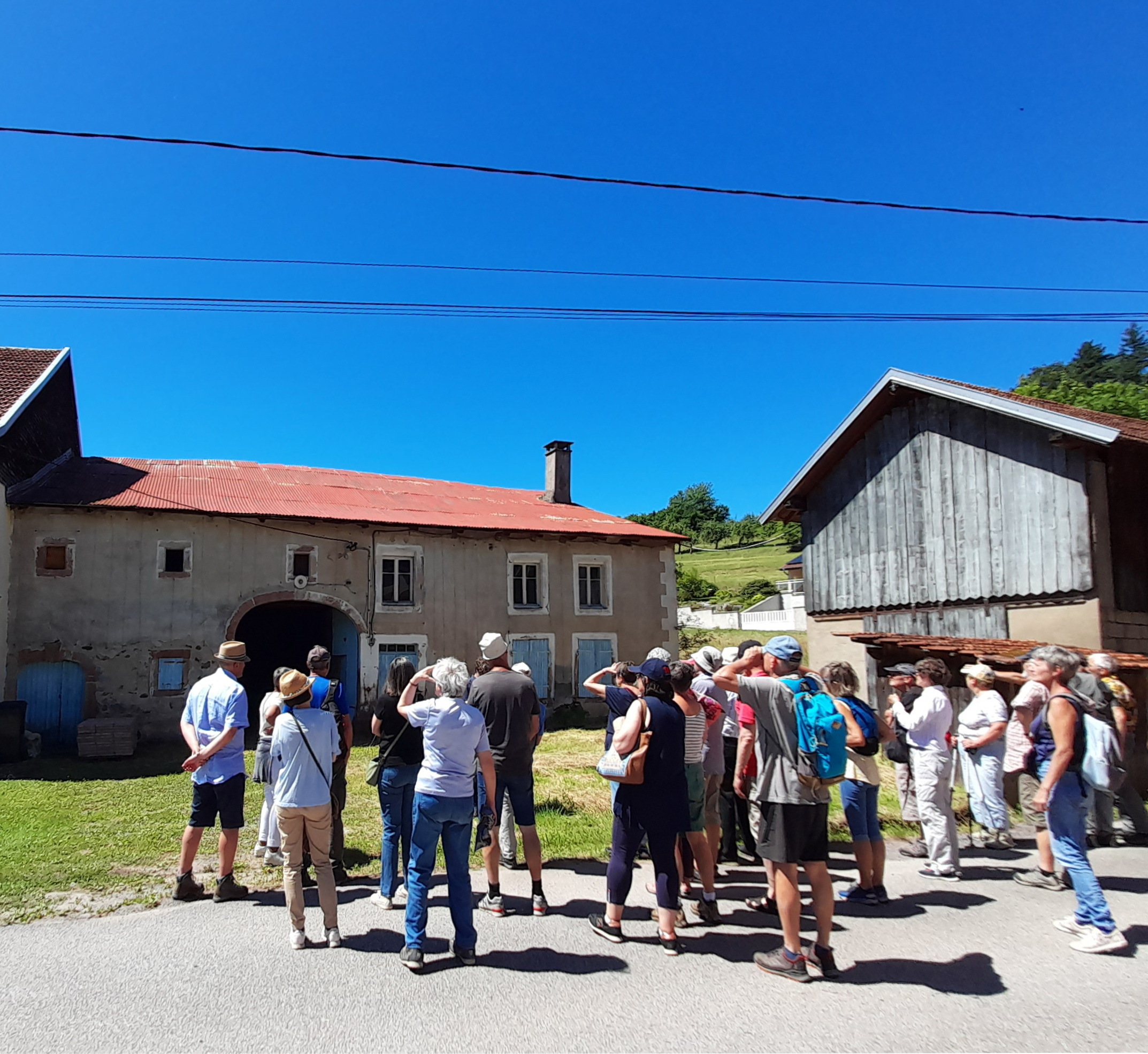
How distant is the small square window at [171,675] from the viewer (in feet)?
53.2

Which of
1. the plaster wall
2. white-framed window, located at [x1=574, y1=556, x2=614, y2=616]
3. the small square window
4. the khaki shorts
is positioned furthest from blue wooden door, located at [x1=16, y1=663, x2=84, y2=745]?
the khaki shorts

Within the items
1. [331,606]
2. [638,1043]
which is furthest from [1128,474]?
[331,606]

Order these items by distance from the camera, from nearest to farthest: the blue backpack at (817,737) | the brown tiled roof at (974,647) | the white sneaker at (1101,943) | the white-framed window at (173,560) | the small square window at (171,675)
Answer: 1. the blue backpack at (817,737)
2. the white sneaker at (1101,943)
3. the brown tiled roof at (974,647)
4. the small square window at (171,675)
5. the white-framed window at (173,560)

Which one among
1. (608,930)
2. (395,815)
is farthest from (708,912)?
(395,815)

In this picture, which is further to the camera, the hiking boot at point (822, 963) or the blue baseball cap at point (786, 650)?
the blue baseball cap at point (786, 650)

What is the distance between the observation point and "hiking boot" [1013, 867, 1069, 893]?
230 inches

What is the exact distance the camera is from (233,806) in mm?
5535

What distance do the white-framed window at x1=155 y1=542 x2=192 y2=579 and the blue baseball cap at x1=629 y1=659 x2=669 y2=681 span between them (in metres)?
14.7

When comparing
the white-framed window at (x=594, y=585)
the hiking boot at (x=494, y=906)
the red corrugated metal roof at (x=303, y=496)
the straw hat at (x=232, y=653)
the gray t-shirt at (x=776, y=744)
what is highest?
the red corrugated metal roof at (x=303, y=496)

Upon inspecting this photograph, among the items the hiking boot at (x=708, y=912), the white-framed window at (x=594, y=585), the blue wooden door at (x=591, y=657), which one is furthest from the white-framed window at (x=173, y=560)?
the hiking boot at (x=708, y=912)

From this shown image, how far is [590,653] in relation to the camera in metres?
20.9

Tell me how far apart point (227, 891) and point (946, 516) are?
12.2m

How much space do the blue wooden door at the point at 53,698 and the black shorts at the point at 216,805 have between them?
12214mm

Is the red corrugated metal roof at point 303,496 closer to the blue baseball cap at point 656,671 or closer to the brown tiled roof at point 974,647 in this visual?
the brown tiled roof at point 974,647
